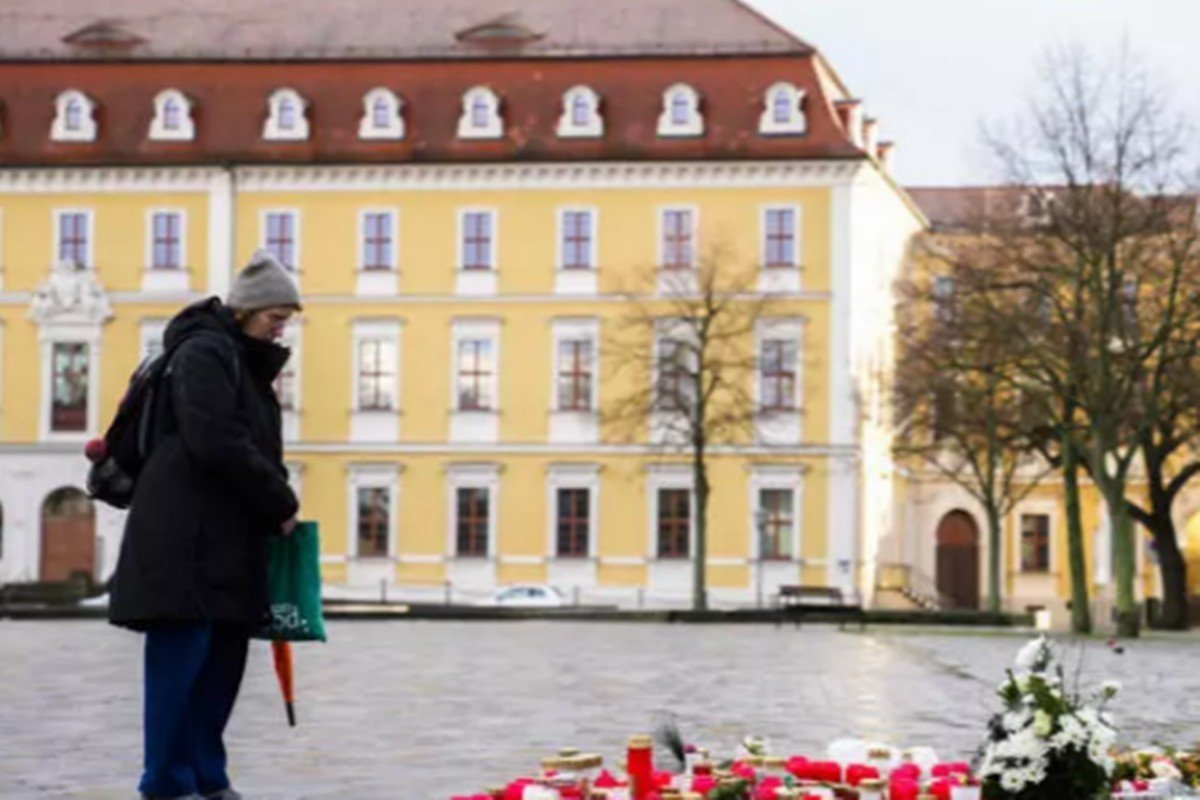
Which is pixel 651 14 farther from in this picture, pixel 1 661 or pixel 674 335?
pixel 1 661

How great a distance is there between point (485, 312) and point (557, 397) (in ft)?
8.93

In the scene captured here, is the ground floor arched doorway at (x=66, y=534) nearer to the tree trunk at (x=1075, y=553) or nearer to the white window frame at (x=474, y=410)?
the white window frame at (x=474, y=410)

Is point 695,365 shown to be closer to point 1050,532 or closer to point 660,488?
point 660,488

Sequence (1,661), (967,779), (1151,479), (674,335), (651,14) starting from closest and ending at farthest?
(967,779) → (1,661) → (1151,479) → (674,335) → (651,14)

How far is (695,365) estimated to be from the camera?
60.0 m

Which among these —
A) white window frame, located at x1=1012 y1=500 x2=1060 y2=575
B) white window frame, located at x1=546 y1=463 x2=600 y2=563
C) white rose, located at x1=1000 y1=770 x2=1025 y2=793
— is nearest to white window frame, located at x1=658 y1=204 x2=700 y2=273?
white window frame, located at x1=546 y1=463 x2=600 y2=563

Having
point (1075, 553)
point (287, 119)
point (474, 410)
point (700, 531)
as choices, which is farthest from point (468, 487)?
point (1075, 553)

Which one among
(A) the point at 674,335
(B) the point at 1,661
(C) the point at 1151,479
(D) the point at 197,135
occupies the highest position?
(D) the point at 197,135

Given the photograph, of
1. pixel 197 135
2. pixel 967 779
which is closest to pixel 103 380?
pixel 197 135

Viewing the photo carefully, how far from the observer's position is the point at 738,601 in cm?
6100

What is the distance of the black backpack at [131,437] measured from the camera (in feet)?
30.7

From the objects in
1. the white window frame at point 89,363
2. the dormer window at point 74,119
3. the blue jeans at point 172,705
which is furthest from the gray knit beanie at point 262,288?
the dormer window at point 74,119

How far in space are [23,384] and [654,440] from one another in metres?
15.7

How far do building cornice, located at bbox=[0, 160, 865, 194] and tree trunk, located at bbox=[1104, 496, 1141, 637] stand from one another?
18.4 m
